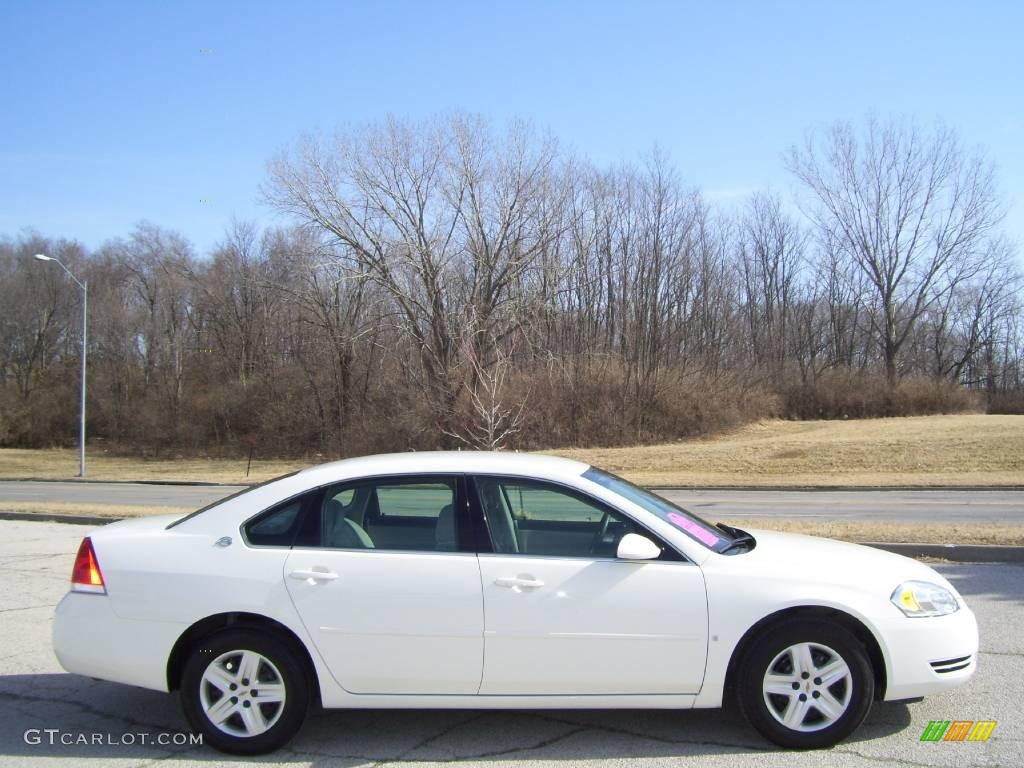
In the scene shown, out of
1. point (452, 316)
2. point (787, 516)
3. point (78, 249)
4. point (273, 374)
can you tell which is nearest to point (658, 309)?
point (452, 316)

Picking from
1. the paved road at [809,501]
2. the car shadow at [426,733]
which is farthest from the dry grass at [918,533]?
the car shadow at [426,733]

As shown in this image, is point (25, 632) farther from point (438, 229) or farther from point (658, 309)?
point (658, 309)

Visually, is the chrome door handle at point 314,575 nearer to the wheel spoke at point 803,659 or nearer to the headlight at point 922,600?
the wheel spoke at point 803,659

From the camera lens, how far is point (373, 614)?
13.8ft

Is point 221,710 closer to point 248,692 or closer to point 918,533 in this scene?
point 248,692

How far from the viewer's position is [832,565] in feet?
14.5

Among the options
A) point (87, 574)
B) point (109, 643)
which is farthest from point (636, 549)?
point (87, 574)

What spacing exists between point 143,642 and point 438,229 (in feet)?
111

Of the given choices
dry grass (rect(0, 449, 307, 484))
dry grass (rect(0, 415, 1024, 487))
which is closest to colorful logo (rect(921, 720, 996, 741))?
dry grass (rect(0, 415, 1024, 487))

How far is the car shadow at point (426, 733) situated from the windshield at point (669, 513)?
971 mm

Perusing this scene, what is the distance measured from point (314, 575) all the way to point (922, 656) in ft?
10.2

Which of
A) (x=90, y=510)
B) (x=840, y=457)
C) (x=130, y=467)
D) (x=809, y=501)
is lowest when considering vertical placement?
(x=130, y=467)

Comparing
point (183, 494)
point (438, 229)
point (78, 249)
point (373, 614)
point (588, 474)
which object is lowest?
point (183, 494)

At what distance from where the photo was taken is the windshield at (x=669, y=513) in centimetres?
452
